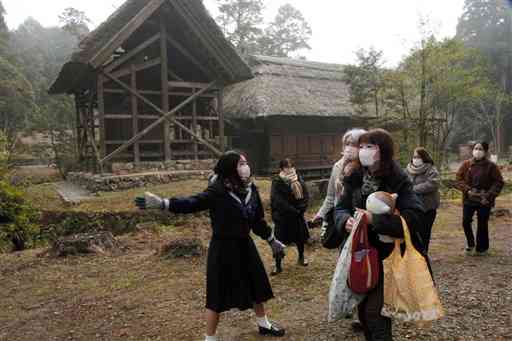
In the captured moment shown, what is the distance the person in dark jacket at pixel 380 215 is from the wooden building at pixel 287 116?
12.5 meters

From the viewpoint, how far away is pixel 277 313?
4.06 m

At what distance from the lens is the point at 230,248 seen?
3188 millimetres

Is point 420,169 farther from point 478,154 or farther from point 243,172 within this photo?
point 243,172

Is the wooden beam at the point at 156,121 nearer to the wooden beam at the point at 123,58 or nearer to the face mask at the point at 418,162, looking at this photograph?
the wooden beam at the point at 123,58

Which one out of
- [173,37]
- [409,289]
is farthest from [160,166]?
[409,289]

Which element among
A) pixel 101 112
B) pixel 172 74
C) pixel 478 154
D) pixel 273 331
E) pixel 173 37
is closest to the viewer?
pixel 273 331

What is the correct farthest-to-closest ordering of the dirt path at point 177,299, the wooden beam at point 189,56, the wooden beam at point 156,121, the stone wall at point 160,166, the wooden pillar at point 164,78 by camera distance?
the wooden beam at point 189,56, the wooden pillar at point 164,78, the stone wall at point 160,166, the wooden beam at point 156,121, the dirt path at point 177,299

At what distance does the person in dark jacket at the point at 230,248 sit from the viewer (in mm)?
3133

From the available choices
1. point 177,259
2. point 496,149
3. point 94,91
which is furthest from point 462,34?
point 177,259

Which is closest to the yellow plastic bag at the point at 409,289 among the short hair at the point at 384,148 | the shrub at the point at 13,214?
the short hair at the point at 384,148

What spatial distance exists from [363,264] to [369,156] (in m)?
0.69

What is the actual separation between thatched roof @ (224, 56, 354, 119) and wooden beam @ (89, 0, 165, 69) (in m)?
5.34

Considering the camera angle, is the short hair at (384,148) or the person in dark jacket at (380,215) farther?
the short hair at (384,148)

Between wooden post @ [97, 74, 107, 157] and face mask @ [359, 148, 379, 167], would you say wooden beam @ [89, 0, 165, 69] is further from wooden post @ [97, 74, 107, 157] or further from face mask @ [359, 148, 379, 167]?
face mask @ [359, 148, 379, 167]
